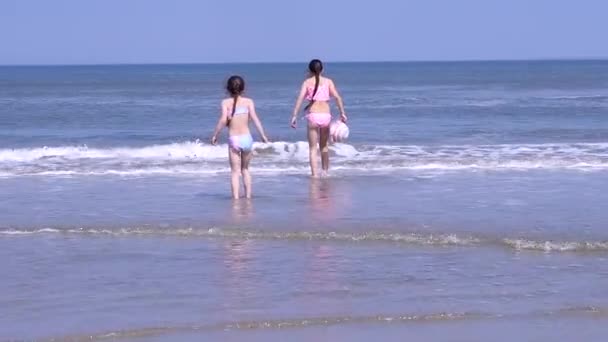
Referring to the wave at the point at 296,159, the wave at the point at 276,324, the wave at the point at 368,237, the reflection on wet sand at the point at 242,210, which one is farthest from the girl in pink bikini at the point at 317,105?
the wave at the point at 276,324

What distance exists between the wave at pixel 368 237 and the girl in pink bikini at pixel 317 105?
350cm

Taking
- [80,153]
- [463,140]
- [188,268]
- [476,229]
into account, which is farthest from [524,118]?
[188,268]

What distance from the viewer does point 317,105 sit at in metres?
13.7

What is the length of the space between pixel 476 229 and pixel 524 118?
20.5 m

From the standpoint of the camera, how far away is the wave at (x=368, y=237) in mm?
9117

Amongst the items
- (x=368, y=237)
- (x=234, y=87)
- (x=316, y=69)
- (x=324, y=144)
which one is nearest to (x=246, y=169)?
(x=234, y=87)

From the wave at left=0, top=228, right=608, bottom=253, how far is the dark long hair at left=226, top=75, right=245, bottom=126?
6.37 ft

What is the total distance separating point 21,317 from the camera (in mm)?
6961

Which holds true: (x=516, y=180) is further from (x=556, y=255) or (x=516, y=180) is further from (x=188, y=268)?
(x=188, y=268)

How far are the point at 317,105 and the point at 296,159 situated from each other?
134 inches

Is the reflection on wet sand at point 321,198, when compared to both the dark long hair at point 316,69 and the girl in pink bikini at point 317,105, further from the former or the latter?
the dark long hair at point 316,69

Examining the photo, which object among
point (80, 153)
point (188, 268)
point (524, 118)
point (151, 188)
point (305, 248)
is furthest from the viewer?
point (524, 118)

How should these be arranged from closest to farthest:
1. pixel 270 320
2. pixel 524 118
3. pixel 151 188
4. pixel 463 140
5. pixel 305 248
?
pixel 270 320, pixel 305 248, pixel 151 188, pixel 463 140, pixel 524 118

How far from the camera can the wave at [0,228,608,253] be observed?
9.12 m
